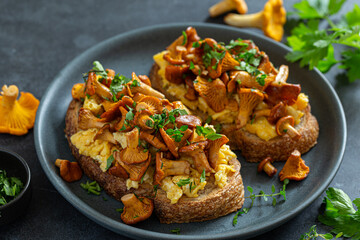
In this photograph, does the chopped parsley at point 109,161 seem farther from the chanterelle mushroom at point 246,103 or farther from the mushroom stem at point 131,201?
the chanterelle mushroom at point 246,103

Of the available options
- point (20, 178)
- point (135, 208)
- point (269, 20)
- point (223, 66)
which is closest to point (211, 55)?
point (223, 66)

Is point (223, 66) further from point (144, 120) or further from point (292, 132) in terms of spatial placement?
point (144, 120)

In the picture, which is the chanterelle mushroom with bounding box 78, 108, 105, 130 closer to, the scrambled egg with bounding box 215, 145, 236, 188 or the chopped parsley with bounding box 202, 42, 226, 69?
the scrambled egg with bounding box 215, 145, 236, 188

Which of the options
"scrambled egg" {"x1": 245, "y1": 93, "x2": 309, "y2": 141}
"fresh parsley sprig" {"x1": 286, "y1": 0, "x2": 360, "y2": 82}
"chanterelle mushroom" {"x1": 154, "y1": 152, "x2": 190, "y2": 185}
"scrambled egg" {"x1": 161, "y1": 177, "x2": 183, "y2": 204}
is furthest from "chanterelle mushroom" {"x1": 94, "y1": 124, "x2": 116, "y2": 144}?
"fresh parsley sprig" {"x1": 286, "y1": 0, "x2": 360, "y2": 82}

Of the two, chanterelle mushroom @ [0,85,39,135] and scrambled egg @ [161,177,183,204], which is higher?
scrambled egg @ [161,177,183,204]

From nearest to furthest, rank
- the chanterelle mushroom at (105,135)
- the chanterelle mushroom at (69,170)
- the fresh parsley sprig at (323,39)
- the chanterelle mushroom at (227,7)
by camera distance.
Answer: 1. the chanterelle mushroom at (105,135)
2. the chanterelle mushroom at (69,170)
3. the fresh parsley sprig at (323,39)
4. the chanterelle mushroom at (227,7)

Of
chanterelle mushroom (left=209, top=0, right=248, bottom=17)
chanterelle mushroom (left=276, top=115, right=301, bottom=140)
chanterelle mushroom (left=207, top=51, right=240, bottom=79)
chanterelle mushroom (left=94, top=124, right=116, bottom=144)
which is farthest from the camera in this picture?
chanterelle mushroom (left=209, top=0, right=248, bottom=17)

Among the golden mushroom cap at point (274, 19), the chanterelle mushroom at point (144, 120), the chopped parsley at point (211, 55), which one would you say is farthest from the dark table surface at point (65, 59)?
the chopped parsley at point (211, 55)
